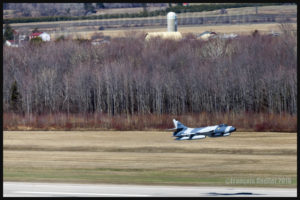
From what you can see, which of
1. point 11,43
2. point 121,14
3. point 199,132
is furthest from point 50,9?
point 199,132

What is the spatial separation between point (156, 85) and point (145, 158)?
26213 mm

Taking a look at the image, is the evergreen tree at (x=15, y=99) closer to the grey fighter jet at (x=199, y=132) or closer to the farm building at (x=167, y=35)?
the grey fighter jet at (x=199, y=132)

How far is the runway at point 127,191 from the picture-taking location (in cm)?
2416

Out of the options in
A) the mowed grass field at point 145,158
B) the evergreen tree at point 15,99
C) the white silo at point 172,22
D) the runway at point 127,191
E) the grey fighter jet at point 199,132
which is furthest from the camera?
the white silo at point 172,22

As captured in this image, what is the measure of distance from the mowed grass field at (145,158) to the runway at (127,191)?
4.92ft

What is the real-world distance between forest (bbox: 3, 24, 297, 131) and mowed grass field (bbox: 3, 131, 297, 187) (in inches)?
239

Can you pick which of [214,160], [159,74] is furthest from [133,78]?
[214,160]

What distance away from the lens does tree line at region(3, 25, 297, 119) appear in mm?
59844

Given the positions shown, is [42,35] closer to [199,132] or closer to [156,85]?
[156,85]

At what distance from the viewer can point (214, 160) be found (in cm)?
3544

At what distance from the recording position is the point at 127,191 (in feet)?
82.5

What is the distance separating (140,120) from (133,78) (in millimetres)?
11152

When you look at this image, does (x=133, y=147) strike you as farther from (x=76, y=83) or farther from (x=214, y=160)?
(x=76, y=83)

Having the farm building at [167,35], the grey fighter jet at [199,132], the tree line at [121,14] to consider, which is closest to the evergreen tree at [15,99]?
the grey fighter jet at [199,132]
